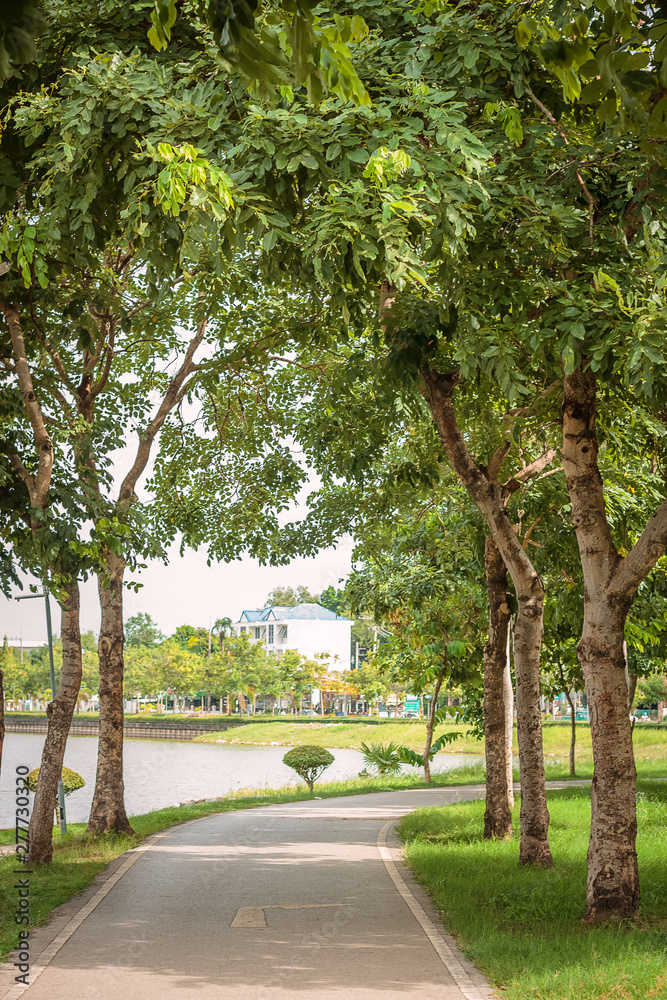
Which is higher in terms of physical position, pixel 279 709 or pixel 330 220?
pixel 330 220

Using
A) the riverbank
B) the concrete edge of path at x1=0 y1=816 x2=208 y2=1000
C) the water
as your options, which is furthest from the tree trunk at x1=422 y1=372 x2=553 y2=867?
the riverbank

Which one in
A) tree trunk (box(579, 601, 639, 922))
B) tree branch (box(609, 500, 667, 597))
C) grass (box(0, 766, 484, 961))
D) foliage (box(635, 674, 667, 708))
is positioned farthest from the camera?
foliage (box(635, 674, 667, 708))

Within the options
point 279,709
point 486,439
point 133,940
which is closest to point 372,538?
point 486,439

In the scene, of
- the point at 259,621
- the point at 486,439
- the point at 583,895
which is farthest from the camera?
the point at 259,621

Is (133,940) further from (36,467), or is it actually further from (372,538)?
(372,538)

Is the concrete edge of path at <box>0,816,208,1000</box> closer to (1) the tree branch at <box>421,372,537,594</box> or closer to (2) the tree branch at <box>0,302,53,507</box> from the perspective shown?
(2) the tree branch at <box>0,302,53,507</box>

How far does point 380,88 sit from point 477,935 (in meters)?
6.66

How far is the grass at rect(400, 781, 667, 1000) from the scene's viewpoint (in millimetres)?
6141

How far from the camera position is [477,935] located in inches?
305

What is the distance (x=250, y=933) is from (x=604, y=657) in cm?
381

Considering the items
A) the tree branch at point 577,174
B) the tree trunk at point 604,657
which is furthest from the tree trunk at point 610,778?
the tree branch at point 577,174

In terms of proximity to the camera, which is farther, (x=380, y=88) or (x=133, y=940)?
(x=133, y=940)

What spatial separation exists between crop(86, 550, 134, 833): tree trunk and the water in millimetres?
8350

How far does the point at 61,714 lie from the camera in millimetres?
12508
